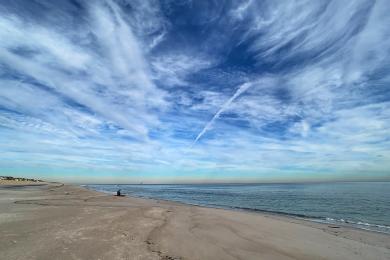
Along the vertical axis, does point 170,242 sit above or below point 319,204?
below

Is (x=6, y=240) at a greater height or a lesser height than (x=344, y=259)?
greater

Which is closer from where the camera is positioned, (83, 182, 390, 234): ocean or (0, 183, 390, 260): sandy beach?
(0, 183, 390, 260): sandy beach

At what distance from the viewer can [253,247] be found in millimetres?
11125

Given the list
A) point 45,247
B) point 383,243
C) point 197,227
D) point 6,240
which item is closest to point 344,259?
point 383,243

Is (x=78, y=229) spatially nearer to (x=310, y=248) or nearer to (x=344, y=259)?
(x=310, y=248)

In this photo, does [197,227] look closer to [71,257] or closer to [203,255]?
[203,255]

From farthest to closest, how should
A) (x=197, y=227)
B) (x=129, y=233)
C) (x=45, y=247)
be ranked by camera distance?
(x=197, y=227), (x=129, y=233), (x=45, y=247)

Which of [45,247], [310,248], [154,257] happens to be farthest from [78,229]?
[310,248]

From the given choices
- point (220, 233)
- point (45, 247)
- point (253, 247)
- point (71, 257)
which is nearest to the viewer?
point (71, 257)

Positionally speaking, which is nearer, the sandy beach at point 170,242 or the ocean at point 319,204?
the sandy beach at point 170,242

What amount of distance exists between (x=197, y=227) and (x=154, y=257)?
686 cm

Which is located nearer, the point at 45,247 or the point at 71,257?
the point at 71,257

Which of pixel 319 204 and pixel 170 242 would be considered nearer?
pixel 170 242

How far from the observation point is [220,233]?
13.9m
